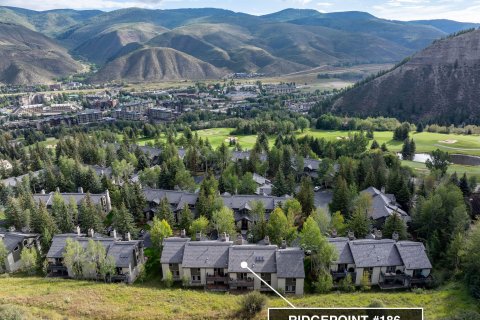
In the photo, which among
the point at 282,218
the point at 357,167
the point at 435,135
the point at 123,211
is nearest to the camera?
the point at 282,218

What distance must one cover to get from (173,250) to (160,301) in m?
9.13

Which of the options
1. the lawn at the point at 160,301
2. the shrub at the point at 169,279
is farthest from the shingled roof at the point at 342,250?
the shrub at the point at 169,279

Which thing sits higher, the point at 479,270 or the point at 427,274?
the point at 479,270

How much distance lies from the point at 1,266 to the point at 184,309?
31.6 metres

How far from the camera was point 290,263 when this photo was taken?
149 feet

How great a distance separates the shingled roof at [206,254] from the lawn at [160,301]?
3588mm

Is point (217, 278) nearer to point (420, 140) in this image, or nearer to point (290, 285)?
point (290, 285)

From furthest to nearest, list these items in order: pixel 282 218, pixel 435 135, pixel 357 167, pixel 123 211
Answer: pixel 435 135
pixel 357 167
pixel 123 211
pixel 282 218

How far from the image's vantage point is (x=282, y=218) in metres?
52.2

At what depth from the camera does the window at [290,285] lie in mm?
44906

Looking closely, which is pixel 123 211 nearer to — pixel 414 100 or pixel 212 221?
pixel 212 221

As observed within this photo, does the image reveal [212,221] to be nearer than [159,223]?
No

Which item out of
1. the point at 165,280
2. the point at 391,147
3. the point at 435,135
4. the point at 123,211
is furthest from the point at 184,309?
the point at 435,135

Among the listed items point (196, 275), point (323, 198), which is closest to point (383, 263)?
point (196, 275)
